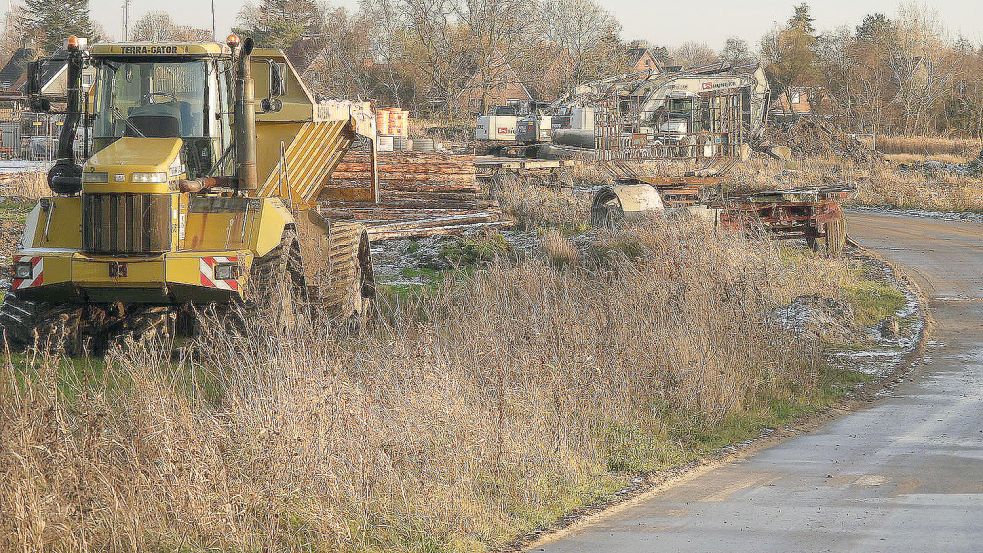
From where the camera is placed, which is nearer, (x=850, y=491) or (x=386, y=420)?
(x=386, y=420)

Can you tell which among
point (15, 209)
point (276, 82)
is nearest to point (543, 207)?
point (15, 209)

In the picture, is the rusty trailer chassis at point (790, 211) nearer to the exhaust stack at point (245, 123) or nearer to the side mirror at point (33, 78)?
the exhaust stack at point (245, 123)

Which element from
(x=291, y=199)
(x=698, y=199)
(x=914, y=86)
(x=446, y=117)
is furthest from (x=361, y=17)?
(x=291, y=199)

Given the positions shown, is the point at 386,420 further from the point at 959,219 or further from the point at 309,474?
the point at 959,219

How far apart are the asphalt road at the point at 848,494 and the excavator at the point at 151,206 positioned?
16.2 ft

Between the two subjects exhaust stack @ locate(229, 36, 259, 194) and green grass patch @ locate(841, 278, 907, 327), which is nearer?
exhaust stack @ locate(229, 36, 259, 194)

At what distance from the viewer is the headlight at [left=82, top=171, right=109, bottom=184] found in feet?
36.2

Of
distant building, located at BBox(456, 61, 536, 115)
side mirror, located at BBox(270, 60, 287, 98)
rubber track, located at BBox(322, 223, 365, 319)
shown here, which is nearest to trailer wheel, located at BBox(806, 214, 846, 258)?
rubber track, located at BBox(322, 223, 365, 319)

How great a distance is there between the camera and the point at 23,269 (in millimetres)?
11258

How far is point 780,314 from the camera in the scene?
14.8 meters

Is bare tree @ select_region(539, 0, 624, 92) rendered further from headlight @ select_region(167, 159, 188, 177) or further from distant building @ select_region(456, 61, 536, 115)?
headlight @ select_region(167, 159, 188, 177)

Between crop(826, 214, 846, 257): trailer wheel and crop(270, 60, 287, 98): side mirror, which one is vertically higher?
crop(270, 60, 287, 98): side mirror

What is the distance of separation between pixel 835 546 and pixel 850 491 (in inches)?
56.8

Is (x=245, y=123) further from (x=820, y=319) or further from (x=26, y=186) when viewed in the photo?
(x=26, y=186)
